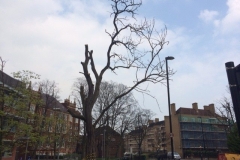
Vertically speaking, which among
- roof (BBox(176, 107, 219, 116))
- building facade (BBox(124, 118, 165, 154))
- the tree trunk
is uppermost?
roof (BBox(176, 107, 219, 116))

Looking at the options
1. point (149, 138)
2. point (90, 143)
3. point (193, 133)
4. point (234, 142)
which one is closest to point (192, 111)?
point (193, 133)

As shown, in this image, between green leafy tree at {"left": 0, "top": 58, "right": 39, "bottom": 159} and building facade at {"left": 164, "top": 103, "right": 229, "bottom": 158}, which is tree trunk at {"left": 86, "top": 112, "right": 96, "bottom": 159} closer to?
green leafy tree at {"left": 0, "top": 58, "right": 39, "bottom": 159}

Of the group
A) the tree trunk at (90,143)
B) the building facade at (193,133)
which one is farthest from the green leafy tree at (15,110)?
the building facade at (193,133)

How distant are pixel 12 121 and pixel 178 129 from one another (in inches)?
2583

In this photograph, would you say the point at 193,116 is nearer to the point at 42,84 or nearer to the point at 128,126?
the point at 128,126

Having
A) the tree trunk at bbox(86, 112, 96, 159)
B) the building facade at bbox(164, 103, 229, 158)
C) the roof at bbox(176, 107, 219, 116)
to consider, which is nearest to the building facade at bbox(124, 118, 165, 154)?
the building facade at bbox(164, 103, 229, 158)

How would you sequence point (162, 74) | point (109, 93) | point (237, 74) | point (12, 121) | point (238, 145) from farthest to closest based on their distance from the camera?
1. point (109, 93)
2. point (238, 145)
3. point (12, 121)
4. point (162, 74)
5. point (237, 74)

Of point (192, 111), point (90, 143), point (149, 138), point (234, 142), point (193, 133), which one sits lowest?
point (90, 143)

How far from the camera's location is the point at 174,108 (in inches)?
3105

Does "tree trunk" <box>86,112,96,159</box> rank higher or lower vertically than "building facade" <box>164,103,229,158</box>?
lower

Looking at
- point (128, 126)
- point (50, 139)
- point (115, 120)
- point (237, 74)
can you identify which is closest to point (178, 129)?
point (128, 126)

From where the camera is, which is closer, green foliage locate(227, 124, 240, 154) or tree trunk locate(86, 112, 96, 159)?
tree trunk locate(86, 112, 96, 159)

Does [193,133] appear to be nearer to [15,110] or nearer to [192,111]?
[192,111]

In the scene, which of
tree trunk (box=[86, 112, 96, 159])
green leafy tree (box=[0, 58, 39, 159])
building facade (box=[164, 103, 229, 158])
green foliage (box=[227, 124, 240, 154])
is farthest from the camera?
building facade (box=[164, 103, 229, 158])
